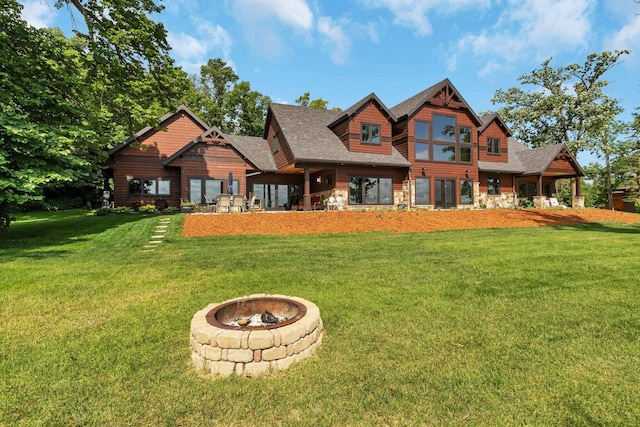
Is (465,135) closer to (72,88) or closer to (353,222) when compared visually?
(353,222)

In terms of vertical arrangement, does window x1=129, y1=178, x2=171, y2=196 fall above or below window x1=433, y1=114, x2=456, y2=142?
below

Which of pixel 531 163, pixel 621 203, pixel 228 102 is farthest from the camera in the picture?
pixel 228 102

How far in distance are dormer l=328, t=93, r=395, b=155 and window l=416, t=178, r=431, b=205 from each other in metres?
3.03

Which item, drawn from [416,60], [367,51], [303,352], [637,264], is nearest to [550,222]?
[637,264]

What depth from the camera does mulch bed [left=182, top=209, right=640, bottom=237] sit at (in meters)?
12.0

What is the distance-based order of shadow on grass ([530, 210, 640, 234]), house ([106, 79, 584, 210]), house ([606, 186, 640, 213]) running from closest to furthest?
1. shadow on grass ([530, 210, 640, 234])
2. house ([106, 79, 584, 210])
3. house ([606, 186, 640, 213])

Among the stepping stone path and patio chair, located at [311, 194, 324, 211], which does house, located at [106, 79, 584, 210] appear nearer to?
patio chair, located at [311, 194, 324, 211]

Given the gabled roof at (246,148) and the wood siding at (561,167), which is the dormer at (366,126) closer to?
the gabled roof at (246,148)

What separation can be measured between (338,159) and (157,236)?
36.2ft

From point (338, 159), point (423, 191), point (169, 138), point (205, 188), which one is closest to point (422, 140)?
point (423, 191)

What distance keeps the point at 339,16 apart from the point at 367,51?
9.00 feet

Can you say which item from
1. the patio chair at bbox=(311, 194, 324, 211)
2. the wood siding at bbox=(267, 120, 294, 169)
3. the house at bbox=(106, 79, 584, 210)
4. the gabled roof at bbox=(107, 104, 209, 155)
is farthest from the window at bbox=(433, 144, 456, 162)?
the gabled roof at bbox=(107, 104, 209, 155)

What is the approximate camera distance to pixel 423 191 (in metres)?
20.9

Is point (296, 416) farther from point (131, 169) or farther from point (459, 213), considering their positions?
point (131, 169)
